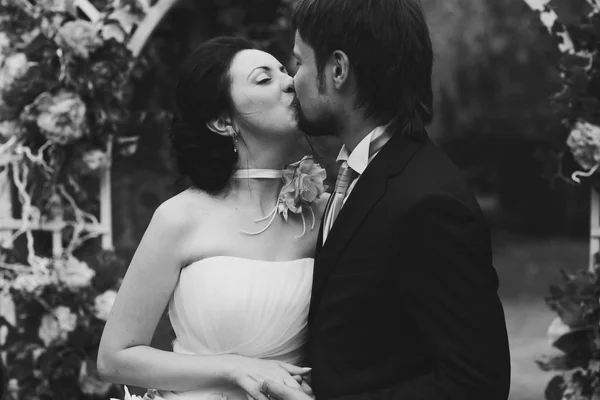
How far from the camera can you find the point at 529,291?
1073 cm

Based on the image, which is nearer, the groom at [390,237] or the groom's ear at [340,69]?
the groom at [390,237]

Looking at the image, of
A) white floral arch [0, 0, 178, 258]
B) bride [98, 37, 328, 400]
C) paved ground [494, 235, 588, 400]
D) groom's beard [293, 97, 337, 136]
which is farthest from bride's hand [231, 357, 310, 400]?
paved ground [494, 235, 588, 400]

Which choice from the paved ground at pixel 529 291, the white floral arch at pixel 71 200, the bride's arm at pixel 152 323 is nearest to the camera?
the bride's arm at pixel 152 323

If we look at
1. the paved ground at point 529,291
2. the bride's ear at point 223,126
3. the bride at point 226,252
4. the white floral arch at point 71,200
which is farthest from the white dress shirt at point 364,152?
the paved ground at point 529,291

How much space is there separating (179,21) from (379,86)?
2.90 metres

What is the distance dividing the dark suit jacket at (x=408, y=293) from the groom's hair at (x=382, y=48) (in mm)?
81

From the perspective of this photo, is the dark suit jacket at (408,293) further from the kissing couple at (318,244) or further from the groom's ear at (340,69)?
the groom's ear at (340,69)

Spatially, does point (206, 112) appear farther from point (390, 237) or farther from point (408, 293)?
point (408, 293)

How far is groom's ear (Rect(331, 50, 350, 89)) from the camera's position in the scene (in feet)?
7.07

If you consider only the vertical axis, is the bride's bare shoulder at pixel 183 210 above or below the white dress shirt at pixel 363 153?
below

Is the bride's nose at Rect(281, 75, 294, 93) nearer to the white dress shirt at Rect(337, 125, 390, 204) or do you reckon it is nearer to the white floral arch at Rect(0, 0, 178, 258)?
the white dress shirt at Rect(337, 125, 390, 204)

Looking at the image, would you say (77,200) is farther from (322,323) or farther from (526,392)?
(526,392)

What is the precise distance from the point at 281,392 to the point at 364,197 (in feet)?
1.76

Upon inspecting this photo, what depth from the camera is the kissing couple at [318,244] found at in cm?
196
